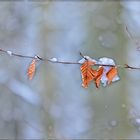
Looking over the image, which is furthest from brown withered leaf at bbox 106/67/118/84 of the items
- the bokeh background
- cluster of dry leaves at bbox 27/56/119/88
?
the bokeh background

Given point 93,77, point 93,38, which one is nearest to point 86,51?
point 93,38

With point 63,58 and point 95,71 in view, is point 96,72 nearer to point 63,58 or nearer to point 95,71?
point 95,71

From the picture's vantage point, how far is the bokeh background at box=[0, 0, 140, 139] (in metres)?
7.38

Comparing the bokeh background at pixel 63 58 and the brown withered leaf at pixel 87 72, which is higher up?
the bokeh background at pixel 63 58

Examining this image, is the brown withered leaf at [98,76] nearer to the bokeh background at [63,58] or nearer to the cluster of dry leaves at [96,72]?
the cluster of dry leaves at [96,72]

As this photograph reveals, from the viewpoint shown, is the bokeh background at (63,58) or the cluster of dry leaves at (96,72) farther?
the bokeh background at (63,58)

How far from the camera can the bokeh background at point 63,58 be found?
738cm

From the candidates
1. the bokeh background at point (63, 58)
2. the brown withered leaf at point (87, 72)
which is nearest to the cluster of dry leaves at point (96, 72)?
the brown withered leaf at point (87, 72)

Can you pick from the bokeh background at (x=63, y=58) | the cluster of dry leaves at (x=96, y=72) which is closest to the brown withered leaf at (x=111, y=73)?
the cluster of dry leaves at (x=96, y=72)

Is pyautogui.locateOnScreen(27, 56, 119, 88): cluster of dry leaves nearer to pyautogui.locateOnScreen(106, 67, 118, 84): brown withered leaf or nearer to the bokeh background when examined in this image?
pyautogui.locateOnScreen(106, 67, 118, 84): brown withered leaf

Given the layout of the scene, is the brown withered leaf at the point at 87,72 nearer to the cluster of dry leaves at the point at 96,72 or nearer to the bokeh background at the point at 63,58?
the cluster of dry leaves at the point at 96,72

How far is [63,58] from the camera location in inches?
325

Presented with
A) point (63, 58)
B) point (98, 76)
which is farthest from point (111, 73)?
Answer: point (63, 58)

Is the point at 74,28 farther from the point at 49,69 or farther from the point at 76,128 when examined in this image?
the point at 76,128
